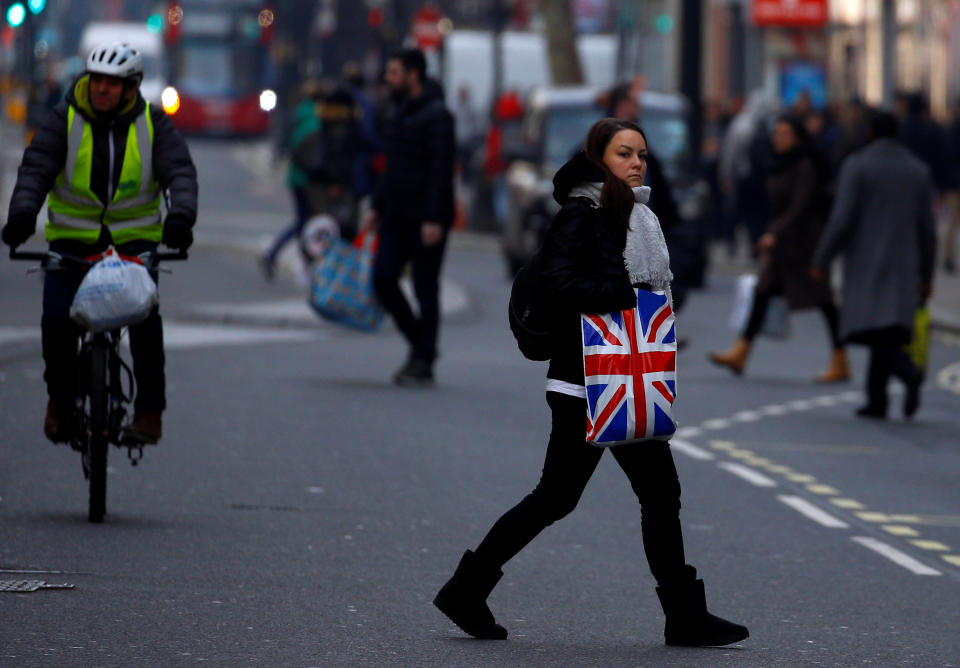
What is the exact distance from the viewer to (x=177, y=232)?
8125mm

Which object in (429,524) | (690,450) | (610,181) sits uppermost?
(610,181)

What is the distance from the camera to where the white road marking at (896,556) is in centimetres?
858

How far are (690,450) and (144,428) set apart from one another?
3920 mm

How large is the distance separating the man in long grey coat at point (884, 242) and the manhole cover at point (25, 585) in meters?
6.89

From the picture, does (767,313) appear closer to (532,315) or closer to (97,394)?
(97,394)

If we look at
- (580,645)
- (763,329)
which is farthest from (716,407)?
(580,645)

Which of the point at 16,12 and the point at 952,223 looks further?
the point at 952,223

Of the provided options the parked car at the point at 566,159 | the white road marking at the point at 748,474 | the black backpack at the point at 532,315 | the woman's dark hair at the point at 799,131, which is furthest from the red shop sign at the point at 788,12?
the black backpack at the point at 532,315

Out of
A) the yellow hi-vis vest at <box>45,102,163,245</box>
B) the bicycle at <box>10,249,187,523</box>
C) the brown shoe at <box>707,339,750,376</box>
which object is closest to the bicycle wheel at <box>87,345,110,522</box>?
the bicycle at <box>10,249,187,523</box>

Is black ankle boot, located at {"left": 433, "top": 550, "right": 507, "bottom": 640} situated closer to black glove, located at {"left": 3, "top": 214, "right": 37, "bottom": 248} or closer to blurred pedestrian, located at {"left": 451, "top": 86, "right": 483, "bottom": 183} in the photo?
black glove, located at {"left": 3, "top": 214, "right": 37, "bottom": 248}

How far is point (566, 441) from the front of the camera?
6.64 meters

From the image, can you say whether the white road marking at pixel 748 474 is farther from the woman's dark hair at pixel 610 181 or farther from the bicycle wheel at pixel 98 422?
the woman's dark hair at pixel 610 181

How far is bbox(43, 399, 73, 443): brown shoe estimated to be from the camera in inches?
340

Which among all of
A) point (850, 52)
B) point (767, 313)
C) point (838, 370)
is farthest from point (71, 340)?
point (850, 52)
